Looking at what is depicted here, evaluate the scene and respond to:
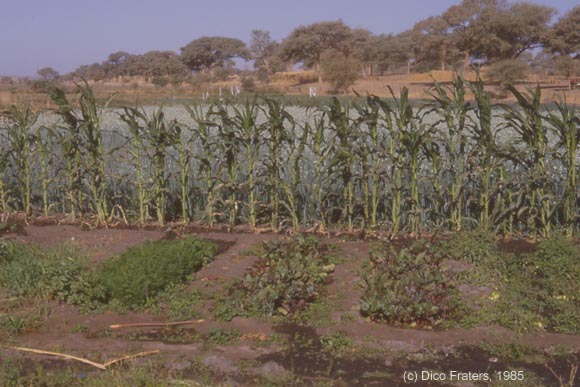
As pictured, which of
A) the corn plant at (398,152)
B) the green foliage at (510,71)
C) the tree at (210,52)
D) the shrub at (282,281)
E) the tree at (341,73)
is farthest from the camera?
the tree at (210,52)

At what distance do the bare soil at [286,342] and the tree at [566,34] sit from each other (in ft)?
136

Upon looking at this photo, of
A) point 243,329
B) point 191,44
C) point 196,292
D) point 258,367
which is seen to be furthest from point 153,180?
point 191,44

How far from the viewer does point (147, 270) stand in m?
5.94

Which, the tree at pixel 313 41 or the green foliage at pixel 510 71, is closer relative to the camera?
the green foliage at pixel 510 71

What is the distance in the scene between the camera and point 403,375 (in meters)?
4.57

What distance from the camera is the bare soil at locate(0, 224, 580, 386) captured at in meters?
4.70

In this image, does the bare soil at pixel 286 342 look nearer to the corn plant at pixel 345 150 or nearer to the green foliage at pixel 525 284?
the green foliage at pixel 525 284

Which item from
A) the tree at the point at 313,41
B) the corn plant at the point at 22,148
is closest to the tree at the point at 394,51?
the tree at the point at 313,41

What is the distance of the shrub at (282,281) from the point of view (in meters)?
5.61

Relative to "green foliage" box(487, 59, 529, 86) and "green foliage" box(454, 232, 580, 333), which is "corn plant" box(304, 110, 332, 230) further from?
"green foliage" box(487, 59, 529, 86)

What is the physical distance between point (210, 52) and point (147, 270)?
222 feet

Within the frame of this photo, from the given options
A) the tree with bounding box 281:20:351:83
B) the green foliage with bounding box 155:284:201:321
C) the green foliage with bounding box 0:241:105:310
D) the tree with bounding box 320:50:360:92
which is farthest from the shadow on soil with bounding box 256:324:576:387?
the tree with bounding box 281:20:351:83

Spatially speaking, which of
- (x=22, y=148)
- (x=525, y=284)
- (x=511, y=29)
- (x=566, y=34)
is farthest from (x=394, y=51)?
(x=525, y=284)

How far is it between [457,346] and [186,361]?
6.41ft
